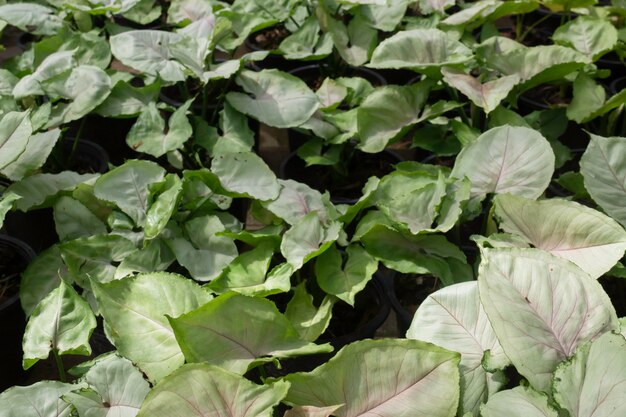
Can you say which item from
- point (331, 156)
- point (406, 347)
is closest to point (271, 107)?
point (331, 156)

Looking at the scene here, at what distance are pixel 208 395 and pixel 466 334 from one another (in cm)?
32

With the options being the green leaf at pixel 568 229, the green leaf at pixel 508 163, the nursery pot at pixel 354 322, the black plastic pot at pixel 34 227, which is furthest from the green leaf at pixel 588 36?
the black plastic pot at pixel 34 227

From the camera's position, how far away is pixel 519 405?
710mm

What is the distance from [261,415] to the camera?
706 mm

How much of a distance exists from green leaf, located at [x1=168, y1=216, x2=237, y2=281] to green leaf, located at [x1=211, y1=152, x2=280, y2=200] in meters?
0.08

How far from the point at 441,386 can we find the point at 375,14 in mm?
1240

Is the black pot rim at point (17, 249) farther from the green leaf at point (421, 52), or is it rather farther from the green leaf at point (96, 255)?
the green leaf at point (421, 52)

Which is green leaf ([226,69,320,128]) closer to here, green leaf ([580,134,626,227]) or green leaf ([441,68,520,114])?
green leaf ([441,68,520,114])

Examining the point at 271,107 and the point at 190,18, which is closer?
the point at 271,107

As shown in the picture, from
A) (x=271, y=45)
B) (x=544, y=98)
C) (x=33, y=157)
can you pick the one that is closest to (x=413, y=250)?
(x=33, y=157)

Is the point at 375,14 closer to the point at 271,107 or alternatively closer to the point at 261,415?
the point at 271,107

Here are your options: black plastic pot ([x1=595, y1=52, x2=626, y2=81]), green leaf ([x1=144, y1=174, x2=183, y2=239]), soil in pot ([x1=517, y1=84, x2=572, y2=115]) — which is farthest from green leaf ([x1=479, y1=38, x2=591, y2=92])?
green leaf ([x1=144, y1=174, x2=183, y2=239])

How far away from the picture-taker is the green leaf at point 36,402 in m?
0.79

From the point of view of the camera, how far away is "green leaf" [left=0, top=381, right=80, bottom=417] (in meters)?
0.79
